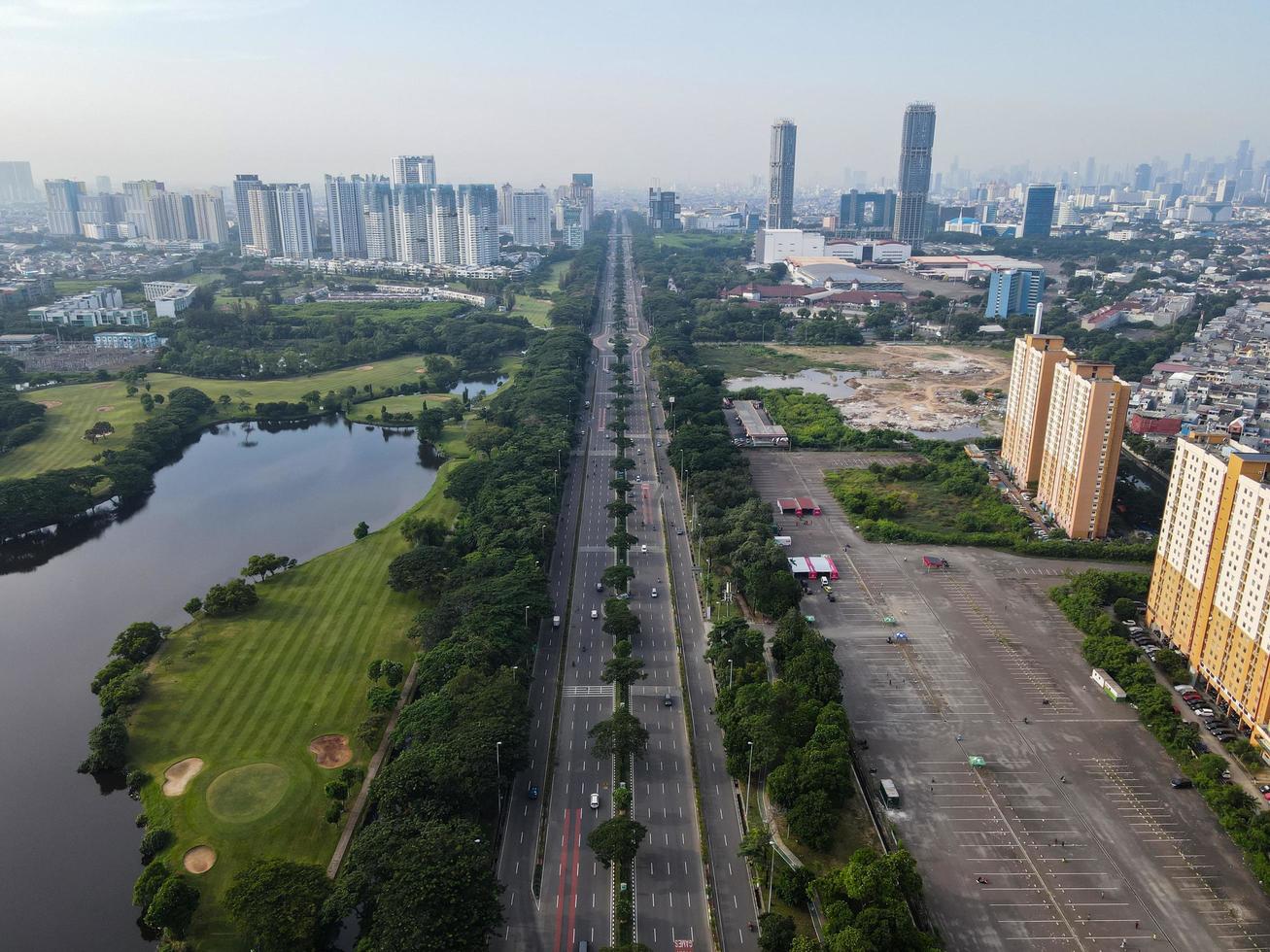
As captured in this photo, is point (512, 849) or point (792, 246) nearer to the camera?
point (512, 849)

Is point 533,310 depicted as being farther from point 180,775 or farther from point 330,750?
point 180,775

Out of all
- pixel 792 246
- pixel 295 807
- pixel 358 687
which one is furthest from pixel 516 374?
pixel 792 246

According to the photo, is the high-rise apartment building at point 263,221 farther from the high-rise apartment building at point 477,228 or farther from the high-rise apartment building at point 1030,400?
the high-rise apartment building at point 1030,400

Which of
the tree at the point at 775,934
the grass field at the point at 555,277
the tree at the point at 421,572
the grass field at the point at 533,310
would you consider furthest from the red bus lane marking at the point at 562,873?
the grass field at the point at 555,277

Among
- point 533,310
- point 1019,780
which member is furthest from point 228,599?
point 533,310

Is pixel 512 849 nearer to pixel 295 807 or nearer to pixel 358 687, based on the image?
pixel 295 807

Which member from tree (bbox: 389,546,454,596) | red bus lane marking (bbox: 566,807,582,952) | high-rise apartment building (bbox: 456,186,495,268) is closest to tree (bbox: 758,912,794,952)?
red bus lane marking (bbox: 566,807,582,952)
